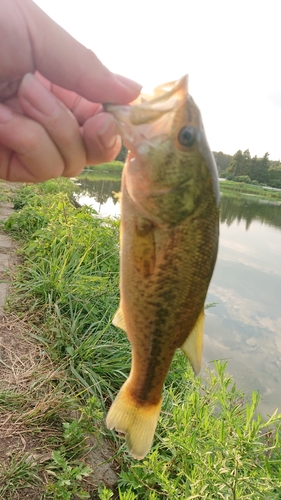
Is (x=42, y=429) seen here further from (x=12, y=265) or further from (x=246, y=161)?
(x=246, y=161)

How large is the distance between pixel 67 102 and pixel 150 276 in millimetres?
1008

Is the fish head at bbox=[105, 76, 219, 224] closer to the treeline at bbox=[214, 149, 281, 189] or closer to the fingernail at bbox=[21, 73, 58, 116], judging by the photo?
the fingernail at bbox=[21, 73, 58, 116]

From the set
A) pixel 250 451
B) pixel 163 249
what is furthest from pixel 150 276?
pixel 250 451

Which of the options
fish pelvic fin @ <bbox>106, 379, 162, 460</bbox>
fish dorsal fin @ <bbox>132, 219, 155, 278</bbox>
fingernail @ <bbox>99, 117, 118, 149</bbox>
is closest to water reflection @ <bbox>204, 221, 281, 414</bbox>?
fish pelvic fin @ <bbox>106, 379, 162, 460</bbox>

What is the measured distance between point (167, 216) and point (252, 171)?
234 feet

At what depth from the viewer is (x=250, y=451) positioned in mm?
1941

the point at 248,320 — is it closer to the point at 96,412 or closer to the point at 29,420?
the point at 96,412

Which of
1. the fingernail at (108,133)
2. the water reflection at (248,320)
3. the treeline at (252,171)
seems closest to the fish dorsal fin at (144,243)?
the fingernail at (108,133)

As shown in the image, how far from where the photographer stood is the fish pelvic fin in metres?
1.49

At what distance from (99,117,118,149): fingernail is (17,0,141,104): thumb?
16 cm

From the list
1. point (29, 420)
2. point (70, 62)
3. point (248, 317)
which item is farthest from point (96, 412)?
point (248, 317)

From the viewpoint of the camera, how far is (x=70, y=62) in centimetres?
165

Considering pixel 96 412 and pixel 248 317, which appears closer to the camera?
pixel 96 412

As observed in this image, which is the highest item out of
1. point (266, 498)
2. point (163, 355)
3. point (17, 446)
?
point (163, 355)
